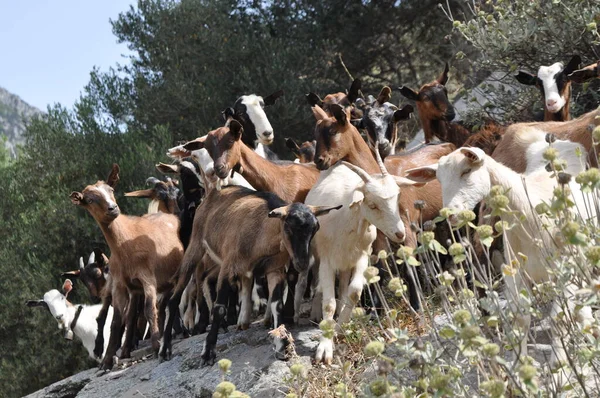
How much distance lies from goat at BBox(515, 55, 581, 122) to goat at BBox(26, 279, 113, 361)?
20.7 feet

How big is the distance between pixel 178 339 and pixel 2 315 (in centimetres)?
677

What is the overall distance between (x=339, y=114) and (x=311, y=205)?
2.83 ft

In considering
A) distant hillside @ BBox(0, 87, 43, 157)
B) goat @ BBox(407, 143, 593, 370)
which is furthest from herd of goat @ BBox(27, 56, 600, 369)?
distant hillside @ BBox(0, 87, 43, 157)

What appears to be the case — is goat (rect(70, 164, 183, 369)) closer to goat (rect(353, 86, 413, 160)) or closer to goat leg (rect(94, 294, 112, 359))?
goat leg (rect(94, 294, 112, 359))

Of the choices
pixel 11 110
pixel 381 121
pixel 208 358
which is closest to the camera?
pixel 208 358

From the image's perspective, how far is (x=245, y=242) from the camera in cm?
759

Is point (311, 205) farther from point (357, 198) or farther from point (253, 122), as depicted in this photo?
point (253, 122)

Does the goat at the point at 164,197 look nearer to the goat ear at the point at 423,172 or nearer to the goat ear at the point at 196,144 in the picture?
the goat ear at the point at 196,144

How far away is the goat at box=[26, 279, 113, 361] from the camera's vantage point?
11930mm

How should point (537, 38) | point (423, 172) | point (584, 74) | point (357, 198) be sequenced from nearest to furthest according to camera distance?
point (423, 172) < point (357, 198) < point (584, 74) < point (537, 38)

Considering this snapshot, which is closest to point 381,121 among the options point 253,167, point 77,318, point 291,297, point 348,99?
point 253,167

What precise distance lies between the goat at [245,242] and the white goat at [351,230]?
0.23m

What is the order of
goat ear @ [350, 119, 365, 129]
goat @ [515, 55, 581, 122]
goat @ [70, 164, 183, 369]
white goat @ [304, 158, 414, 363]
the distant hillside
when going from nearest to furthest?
white goat @ [304, 158, 414, 363] < goat @ [515, 55, 581, 122] < goat @ [70, 164, 183, 369] < goat ear @ [350, 119, 365, 129] < the distant hillside

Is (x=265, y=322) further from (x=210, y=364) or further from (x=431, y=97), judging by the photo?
(x=431, y=97)
